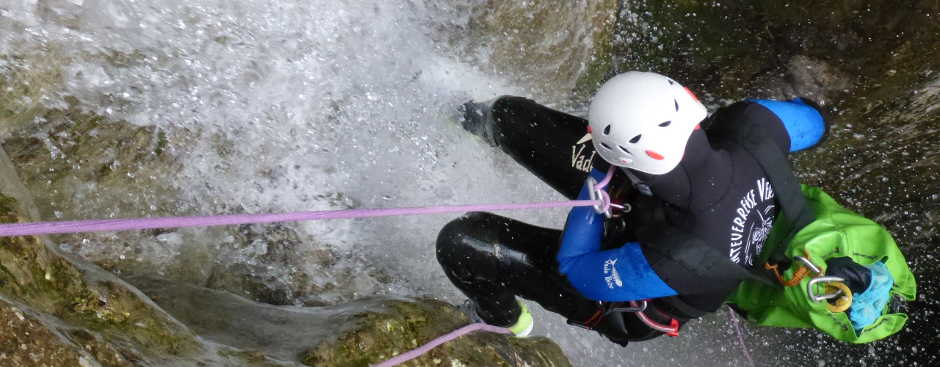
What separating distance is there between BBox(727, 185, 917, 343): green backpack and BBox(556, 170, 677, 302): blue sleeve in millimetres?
476

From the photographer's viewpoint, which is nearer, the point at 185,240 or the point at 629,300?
the point at 629,300

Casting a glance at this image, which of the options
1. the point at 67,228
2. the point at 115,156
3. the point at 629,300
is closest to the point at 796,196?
the point at 629,300

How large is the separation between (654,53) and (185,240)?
2805 millimetres

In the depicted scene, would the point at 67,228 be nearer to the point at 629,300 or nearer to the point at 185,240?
the point at 185,240

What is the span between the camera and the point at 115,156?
9.47 feet

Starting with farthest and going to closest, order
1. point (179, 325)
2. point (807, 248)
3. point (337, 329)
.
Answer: point (337, 329) < point (807, 248) < point (179, 325)

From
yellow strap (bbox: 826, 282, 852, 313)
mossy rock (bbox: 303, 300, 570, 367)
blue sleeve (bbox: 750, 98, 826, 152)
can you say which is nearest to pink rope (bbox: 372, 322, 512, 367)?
mossy rock (bbox: 303, 300, 570, 367)


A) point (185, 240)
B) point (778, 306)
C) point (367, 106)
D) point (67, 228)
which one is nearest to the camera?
point (67, 228)

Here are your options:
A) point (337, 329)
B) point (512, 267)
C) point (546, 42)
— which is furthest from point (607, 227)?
point (546, 42)

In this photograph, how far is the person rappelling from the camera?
235 centimetres

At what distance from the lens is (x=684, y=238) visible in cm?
233

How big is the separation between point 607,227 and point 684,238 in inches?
16.3

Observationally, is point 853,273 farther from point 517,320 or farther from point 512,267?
point 517,320

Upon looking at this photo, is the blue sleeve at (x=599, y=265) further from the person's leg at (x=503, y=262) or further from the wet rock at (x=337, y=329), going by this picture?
the wet rock at (x=337, y=329)
